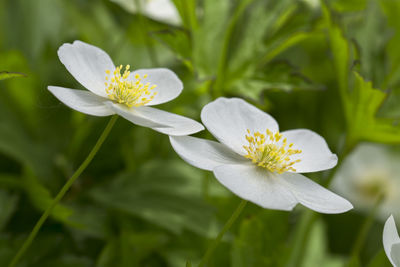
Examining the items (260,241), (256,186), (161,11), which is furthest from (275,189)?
(161,11)

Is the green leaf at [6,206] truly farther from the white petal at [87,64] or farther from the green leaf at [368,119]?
the green leaf at [368,119]

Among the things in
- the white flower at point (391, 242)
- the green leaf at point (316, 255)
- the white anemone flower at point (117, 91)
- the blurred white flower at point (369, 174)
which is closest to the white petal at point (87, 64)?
the white anemone flower at point (117, 91)

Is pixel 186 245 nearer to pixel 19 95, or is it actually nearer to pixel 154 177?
pixel 154 177

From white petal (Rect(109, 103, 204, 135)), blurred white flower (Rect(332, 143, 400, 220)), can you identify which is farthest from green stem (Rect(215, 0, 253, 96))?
blurred white flower (Rect(332, 143, 400, 220))

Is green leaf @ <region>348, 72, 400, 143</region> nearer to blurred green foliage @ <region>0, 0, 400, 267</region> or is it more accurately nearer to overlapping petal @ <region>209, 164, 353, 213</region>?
blurred green foliage @ <region>0, 0, 400, 267</region>

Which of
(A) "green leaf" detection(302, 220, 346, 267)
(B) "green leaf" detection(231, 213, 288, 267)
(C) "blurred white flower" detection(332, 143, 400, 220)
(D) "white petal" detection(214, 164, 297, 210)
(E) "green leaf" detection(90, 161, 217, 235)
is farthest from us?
(C) "blurred white flower" detection(332, 143, 400, 220)

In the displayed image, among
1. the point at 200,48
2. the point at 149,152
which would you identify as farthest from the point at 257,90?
the point at 149,152

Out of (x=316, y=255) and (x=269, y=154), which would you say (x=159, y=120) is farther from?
(x=316, y=255)
